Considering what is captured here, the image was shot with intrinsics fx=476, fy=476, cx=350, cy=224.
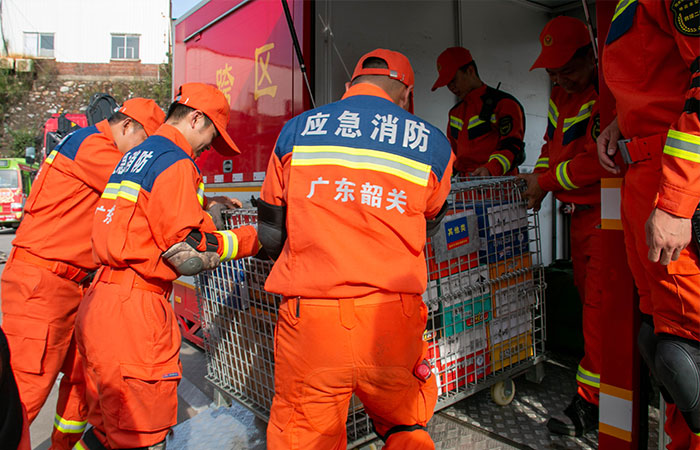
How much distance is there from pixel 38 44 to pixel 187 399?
3214cm

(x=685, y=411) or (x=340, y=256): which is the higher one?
(x=340, y=256)

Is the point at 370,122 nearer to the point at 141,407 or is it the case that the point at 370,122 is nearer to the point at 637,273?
the point at 637,273

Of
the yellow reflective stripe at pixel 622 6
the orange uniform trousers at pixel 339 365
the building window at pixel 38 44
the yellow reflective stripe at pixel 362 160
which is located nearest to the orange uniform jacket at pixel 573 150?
the yellow reflective stripe at pixel 622 6

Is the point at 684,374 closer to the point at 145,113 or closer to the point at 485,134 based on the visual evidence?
the point at 485,134

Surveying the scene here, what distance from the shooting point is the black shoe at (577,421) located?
242 cm

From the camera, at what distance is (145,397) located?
1.90 meters

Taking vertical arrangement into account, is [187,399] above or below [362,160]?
below

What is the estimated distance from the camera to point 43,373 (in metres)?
2.37

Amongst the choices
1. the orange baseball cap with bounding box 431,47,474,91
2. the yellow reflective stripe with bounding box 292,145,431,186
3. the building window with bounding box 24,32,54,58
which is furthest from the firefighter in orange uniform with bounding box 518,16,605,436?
the building window with bounding box 24,32,54,58

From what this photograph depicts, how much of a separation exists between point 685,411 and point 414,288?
36.5 inches

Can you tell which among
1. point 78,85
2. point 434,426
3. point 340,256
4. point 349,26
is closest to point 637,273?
point 340,256

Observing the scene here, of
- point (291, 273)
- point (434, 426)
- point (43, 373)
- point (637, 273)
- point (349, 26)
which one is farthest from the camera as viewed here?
point (349, 26)

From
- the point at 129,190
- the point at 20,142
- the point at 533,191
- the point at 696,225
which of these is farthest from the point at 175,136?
the point at 20,142

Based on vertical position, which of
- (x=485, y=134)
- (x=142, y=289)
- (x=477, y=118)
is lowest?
(x=142, y=289)
